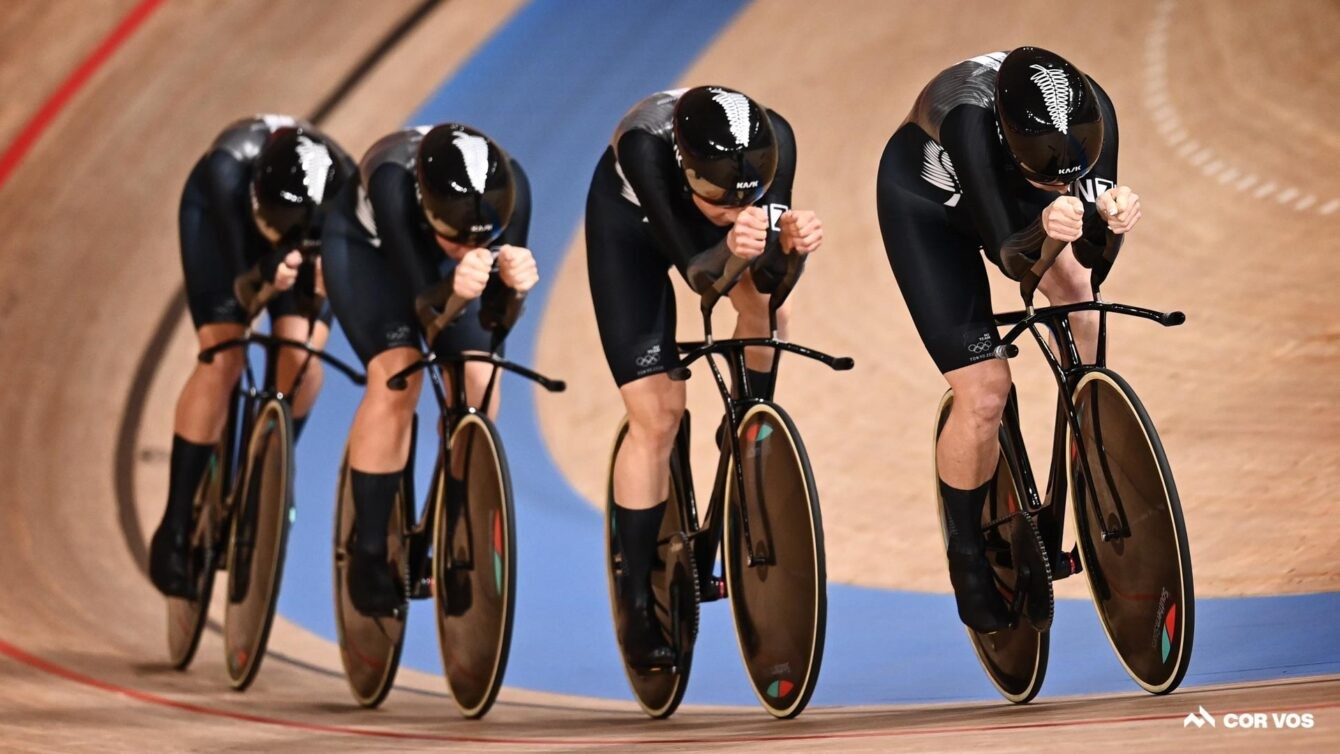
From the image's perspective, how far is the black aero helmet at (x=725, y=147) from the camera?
2971mm

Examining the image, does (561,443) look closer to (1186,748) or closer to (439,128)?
(439,128)

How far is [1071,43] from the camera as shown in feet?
22.7

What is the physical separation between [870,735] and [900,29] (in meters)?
5.19

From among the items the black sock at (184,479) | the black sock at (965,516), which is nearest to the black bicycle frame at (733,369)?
the black sock at (965,516)

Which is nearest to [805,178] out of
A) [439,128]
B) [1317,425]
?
[1317,425]

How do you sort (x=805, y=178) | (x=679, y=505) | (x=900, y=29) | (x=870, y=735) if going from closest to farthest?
(x=870, y=735) < (x=679, y=505) < (x=805, y=178) < (x=900, y=29)

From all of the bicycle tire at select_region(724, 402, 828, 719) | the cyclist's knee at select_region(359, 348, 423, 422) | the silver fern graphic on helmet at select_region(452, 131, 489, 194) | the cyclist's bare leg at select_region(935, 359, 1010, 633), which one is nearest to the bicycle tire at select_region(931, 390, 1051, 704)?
the cyclist's bare leg at select_region(935, 359, 1010, 633)

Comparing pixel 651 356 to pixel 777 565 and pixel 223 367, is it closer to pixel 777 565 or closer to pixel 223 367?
pixel 777 565

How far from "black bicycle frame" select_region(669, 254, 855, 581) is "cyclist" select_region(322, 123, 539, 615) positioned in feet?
1.73

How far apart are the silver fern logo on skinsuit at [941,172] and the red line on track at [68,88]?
549cm

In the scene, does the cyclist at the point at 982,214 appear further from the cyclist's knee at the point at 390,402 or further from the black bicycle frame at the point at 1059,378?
the cyclist's knee at the point at 390,402

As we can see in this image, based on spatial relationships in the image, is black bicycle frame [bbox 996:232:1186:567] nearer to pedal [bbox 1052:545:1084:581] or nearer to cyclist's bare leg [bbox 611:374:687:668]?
pedal [bbox 1052:545:1084:581]

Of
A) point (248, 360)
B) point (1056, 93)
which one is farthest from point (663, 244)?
point (248, 360)

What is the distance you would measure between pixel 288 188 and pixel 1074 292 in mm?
2151
